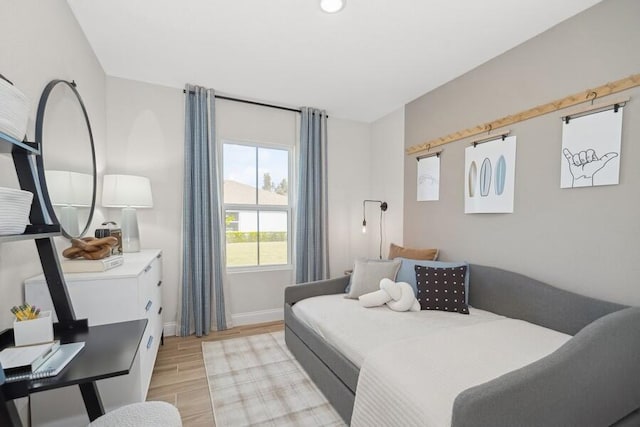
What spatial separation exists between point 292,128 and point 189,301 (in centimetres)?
230

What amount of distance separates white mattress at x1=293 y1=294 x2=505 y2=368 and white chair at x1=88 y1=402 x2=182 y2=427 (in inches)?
37.0

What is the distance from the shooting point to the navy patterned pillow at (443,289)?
2.27 meters

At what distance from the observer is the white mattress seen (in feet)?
5.75

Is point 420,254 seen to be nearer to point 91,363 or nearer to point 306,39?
point 306,39

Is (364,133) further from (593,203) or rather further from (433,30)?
(593,203)

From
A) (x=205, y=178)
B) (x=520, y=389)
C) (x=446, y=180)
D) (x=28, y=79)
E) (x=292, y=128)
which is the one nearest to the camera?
(x=520, y=389)

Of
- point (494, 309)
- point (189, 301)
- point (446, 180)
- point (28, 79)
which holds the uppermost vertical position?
point (28, 79)

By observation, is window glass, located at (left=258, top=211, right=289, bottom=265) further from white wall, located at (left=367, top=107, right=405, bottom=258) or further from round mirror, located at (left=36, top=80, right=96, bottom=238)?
round mirror, located at (left=36, top=80, right=96, bottom=238)

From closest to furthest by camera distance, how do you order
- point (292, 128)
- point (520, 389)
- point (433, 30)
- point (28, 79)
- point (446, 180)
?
point (520, 389) → point (28, 79) → point (433, 30) → point (446, 180) → point (292, 128)

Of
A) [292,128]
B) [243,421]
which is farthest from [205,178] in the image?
[243,421]

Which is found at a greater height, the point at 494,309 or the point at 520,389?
the point at 520,389

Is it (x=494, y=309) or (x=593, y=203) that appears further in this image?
(x=494, y=309)

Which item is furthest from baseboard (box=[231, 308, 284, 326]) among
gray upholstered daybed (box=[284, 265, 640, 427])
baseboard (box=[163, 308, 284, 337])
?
gray upholstered daybed (box=[284, 265, 640, 427])

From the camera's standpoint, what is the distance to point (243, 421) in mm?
1769
